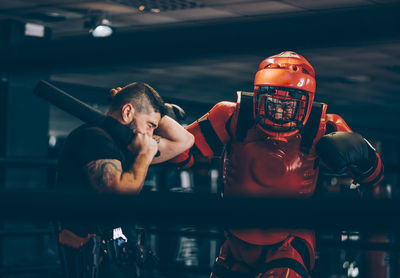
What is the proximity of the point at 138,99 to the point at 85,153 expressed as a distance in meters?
0.27

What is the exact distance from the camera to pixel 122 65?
1.90 ft

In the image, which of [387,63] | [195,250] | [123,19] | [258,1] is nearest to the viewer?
[195,250]

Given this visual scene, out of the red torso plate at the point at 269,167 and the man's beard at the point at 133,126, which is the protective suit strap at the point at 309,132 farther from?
the man's beard at the point at 133,126

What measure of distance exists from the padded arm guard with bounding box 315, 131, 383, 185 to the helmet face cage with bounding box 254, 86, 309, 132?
0.54ft

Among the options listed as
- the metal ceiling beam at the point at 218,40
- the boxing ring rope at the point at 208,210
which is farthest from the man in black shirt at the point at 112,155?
the boxing ring rope at the point at 208,210

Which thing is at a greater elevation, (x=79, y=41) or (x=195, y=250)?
(x=79, y=41)

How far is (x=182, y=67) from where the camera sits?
7746mm

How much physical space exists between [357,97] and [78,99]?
9615 millimetres

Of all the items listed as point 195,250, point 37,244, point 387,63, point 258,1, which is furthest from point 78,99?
point 387,63

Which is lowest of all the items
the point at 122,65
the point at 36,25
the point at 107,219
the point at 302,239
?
the point at 302,239

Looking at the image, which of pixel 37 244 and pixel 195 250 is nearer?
pixel 195 250

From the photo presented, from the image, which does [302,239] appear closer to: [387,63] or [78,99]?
[78,99]

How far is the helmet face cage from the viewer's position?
199cm

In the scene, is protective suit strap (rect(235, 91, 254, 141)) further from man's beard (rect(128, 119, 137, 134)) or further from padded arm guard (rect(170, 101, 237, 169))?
man's beard (rect(128, 119, 137, 134))
